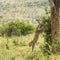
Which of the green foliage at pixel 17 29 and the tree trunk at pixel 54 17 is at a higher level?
the tree trunk at pixel 54 17

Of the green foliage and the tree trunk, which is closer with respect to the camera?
the tree trunk

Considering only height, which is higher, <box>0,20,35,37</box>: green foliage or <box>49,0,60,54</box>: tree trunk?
<box>49,0,60,54</box>: tree trunk

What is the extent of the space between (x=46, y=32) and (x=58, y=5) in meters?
1.44

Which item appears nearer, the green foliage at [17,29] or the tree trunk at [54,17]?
the tree trunk at [54,17]

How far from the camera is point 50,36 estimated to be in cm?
1227

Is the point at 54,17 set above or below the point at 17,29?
above

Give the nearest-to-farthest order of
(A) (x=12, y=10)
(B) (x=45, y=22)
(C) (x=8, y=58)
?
(C) (x=8, y=58) < (B) (x=45, y=22) < (A) (x=12, y=10)

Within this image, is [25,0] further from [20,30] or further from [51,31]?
[51,31]

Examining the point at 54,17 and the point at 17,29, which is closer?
the point at 54,17

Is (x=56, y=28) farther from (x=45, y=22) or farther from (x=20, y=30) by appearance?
(x=20, y=30)

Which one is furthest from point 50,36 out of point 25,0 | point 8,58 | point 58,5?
point 25,0

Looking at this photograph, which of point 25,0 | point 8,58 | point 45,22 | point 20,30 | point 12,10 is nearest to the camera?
point 8,58

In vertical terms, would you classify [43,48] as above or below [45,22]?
below

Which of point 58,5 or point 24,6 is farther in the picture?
point 24,6
